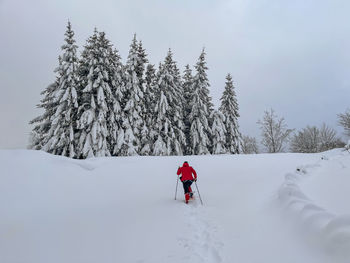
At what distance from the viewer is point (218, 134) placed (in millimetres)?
21125

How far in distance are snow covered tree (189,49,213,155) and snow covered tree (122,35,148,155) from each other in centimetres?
619

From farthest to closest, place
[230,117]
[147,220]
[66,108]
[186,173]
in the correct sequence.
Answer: [230,117], [66,108], [186,173], [147,220]

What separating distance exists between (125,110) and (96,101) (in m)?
2.86

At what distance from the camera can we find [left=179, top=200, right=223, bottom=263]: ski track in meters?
3.29

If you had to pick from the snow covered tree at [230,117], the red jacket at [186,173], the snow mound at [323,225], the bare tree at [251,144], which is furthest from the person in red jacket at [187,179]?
the bare tree at [251,144]

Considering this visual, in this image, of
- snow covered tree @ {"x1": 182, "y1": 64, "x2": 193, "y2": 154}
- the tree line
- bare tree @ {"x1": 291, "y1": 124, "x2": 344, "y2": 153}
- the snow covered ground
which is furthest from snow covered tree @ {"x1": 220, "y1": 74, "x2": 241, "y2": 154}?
bare tree @ {"x1": 291, "y1": 124, "x2": 344, "y2": 153}

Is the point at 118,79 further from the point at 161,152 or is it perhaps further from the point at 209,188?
the point at 209,188

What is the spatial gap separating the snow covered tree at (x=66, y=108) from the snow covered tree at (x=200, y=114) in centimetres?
1228

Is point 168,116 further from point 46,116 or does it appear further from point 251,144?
point 251,144

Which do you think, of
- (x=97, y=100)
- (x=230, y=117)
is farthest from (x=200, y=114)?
(x=97, y=100)

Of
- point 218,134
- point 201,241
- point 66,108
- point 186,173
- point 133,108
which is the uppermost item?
point 133,108

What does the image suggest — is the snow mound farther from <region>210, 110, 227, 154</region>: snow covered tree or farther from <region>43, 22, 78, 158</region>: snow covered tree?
<region>210, 110, 227, 154</region>: snow covered tree

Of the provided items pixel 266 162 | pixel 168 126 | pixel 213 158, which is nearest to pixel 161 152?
pixel 168 126

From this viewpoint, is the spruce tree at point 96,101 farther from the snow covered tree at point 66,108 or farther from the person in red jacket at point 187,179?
the person in red jacket at point 187,179
